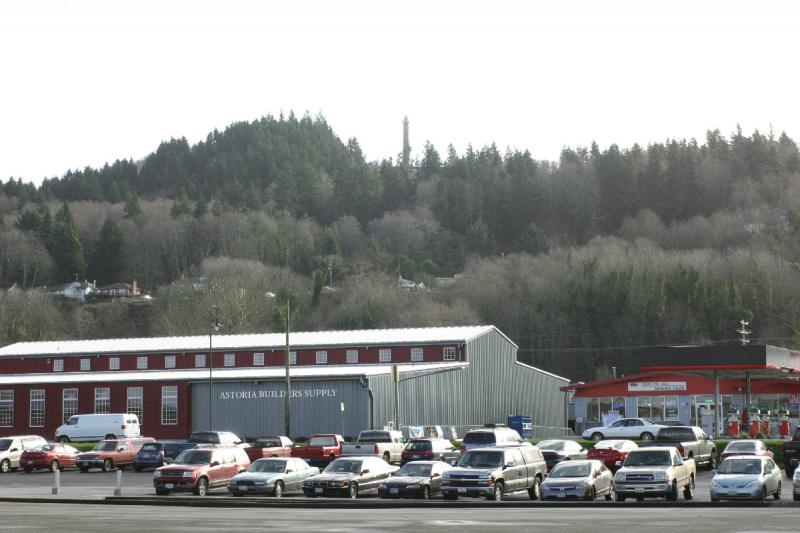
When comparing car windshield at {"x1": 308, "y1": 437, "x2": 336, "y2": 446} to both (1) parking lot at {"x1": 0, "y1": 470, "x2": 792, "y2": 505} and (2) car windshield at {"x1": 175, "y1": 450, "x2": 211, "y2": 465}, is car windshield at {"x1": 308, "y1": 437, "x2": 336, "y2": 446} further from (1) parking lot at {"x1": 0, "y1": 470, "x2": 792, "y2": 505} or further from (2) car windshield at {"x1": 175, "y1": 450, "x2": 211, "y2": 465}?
(2) car windshield at {"x1": 175, "y1": 450, "x2": 211, "y2": 465}

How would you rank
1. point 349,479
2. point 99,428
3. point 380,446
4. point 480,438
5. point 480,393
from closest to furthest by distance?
point 349,479 < point 480,438 < point 380,446 < point 99,428 < point 480,393

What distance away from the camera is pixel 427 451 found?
46.5 metres

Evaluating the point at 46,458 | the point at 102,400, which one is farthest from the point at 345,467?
the point at 102,400

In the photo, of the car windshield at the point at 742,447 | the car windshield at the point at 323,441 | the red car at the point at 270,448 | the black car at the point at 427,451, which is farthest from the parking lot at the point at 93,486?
the black car at the point at 427,451

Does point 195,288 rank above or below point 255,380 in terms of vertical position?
above

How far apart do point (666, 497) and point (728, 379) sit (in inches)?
1604

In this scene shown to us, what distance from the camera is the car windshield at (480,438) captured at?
45.4 metres

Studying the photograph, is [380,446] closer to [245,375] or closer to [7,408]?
[245,375]

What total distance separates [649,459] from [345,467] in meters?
9.67

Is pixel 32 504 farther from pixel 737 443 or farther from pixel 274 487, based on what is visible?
pixel 737 443

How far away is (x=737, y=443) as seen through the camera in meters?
43.0

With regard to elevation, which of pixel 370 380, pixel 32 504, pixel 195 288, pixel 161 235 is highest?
pixel 161 235

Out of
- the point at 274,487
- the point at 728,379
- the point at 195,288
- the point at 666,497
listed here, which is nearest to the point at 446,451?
the point at 274,487

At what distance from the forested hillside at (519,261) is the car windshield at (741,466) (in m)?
80.6
